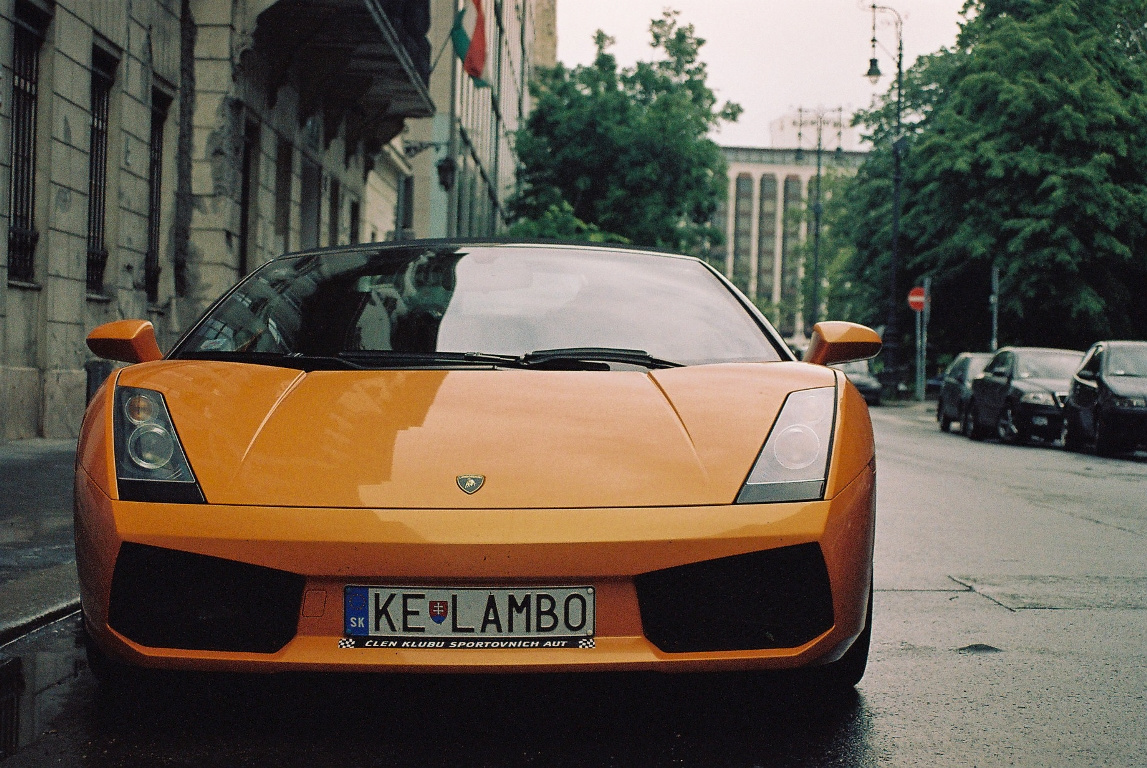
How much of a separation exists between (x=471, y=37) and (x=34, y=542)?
22.6 metres

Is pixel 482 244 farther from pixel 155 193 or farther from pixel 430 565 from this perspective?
pixel 155 193

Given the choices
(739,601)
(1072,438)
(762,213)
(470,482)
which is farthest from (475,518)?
(762,213)

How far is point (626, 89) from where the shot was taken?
44750 mm

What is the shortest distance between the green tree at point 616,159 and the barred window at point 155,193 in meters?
26.1

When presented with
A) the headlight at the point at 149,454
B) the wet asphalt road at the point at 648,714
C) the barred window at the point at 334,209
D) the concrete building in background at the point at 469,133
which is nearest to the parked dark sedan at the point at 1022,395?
the concrete building in background at the point at 469,133

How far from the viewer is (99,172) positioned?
1317 centimetres

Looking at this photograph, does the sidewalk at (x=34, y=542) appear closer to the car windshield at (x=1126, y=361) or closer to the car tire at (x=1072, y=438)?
the car windshield at (x=1126, y=361)

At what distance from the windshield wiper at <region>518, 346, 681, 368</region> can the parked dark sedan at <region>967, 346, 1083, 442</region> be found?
15.9m

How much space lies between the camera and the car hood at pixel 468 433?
3055mm

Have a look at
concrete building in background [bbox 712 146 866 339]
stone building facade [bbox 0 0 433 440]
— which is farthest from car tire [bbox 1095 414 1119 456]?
concrete building in background [bbox 712 146 866 339]

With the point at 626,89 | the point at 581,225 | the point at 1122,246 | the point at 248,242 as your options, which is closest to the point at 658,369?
the point at 248,242

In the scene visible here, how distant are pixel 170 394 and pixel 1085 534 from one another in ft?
20.4

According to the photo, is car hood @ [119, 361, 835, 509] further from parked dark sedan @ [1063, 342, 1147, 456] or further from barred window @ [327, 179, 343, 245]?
barred window @ [327, 179, 343, 245]

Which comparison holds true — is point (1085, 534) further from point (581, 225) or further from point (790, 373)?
point (581, 225)
